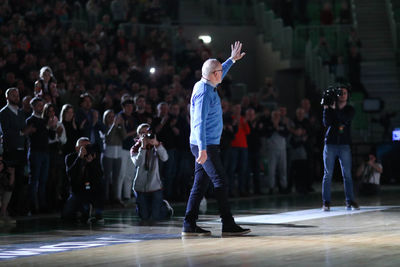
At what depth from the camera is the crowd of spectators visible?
15.7 meters

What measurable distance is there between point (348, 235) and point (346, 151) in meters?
3.76

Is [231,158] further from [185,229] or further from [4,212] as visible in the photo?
[185,229]

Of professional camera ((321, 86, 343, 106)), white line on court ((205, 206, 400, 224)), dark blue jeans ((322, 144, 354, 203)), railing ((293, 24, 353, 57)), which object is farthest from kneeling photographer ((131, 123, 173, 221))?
railing ((293, 24, 353, 57))

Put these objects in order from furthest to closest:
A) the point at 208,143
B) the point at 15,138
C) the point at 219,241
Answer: the point at 15,138 < the point at 208,143 < the point at 219,241

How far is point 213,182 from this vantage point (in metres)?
10.9

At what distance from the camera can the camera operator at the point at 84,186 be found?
13852 millimetres

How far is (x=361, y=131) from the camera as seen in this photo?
79.9 ft

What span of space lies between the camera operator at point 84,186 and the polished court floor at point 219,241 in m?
0.33

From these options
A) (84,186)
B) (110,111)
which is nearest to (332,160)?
(84,186)

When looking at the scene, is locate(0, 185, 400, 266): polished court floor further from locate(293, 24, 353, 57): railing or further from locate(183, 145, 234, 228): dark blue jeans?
locate(293, 24, 353, 57): railing

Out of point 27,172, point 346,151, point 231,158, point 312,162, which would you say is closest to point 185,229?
point 346,151

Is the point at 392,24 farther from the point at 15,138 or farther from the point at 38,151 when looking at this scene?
the point at 15,138

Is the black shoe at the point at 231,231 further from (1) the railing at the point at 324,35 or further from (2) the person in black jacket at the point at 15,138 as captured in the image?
(1) the railing at the point at 324,35

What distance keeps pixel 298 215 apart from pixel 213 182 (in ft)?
11.1
